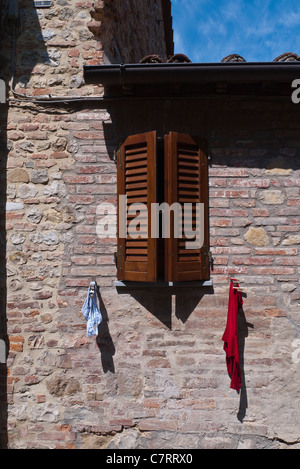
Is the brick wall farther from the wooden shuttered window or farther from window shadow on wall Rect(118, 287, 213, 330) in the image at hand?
the wooden shuttered window

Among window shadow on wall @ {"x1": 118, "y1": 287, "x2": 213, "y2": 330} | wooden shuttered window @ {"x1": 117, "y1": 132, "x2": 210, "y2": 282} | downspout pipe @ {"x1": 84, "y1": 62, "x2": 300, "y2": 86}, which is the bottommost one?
window shadow on wall @ {"x1": 118, "y1": 287, "x2": 213, "y2": 330}

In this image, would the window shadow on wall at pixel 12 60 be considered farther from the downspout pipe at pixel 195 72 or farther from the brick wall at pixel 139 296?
the downspout pipe at pixel 195 72

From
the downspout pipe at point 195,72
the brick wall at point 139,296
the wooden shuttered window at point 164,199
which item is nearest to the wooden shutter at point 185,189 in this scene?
the wooden shuttered window at point 164,199

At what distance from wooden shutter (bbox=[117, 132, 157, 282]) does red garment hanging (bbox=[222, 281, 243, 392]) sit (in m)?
0.77

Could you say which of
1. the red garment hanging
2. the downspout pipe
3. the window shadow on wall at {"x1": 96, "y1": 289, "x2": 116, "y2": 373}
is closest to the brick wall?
the window shadow on wall at {"x1": 96, "y1": 289, "x2": 116, "y2": 373}

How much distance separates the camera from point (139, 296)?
3188 mm

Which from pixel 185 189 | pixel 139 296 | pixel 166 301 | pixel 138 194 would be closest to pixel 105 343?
pixel 139 296

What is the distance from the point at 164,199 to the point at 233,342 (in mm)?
1448

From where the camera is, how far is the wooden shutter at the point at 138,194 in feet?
9.93

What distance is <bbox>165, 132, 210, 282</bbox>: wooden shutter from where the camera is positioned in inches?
120

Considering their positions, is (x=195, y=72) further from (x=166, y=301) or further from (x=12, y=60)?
(x=166, y=301)

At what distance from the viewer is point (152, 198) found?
303 centimetres

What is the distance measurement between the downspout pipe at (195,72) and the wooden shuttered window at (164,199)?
0.48 meters
